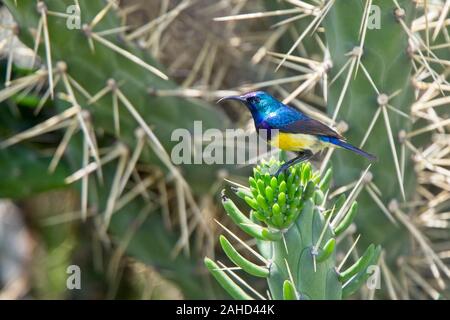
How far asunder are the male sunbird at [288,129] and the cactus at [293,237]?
0.03 m

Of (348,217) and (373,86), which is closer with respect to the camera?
(348,217)

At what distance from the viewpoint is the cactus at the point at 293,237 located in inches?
43.9

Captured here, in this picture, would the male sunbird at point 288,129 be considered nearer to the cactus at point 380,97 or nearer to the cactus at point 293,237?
the cactus at point 293,237

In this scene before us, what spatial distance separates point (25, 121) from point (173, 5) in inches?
21.6

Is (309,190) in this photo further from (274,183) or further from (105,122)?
(105,122)

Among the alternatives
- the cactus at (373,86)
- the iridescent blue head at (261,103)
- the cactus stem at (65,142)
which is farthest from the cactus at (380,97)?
the cactus stem at (65,142)

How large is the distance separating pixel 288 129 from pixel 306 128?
0.09ft

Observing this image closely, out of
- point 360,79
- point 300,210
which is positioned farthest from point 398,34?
point 300,210

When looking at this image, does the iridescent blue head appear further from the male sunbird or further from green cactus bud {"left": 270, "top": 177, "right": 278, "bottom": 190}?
green cactus bud {"left": 270, "top": 177, "right": 278, "bottom": 190}

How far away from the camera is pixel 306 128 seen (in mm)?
1140

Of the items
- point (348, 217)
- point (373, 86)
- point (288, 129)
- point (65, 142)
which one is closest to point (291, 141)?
point (288, 129)

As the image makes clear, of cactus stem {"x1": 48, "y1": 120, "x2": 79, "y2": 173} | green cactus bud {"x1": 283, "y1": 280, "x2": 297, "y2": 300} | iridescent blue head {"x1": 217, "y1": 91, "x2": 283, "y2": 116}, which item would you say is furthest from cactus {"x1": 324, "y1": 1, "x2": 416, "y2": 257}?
cactus stem {"x1": 48, "y1": 120, "x2": 79, "y2": 173}

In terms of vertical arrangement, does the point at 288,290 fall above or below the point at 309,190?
below
